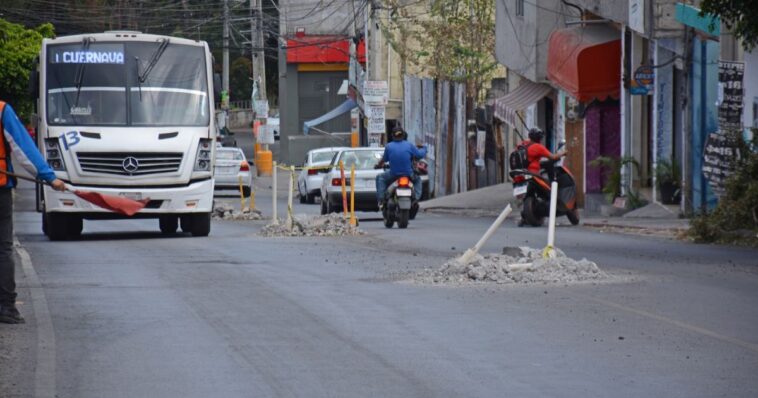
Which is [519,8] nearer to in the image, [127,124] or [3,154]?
[127,124]

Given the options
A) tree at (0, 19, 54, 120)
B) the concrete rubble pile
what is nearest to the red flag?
the concrete rubble pile

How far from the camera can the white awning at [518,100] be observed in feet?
120

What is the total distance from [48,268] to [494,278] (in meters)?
5.23

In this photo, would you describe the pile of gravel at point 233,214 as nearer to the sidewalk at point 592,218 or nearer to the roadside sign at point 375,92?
the sidewalk at point 592,218

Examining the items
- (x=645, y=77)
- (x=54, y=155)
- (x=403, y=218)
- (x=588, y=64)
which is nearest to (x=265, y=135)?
(x=588, y=64)

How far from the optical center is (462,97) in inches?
1652

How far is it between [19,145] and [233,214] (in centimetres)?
1967

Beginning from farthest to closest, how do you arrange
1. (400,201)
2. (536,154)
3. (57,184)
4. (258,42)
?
1. (258,42)
2. (400,201)
3. (536,154)
4. (57,184)

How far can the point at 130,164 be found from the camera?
20.0 m

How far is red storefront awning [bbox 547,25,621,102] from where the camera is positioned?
97.9ft

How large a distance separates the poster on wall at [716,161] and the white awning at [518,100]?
1240 centimetres

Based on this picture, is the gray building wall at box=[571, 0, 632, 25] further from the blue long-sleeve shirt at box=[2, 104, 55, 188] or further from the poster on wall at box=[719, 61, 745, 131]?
the blue long-sleeve shirt at box=[2, 104, 55, 188]

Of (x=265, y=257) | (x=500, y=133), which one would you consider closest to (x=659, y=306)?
(x=265, y=257)

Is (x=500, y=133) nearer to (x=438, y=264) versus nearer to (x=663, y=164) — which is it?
(x=663, y=164)
